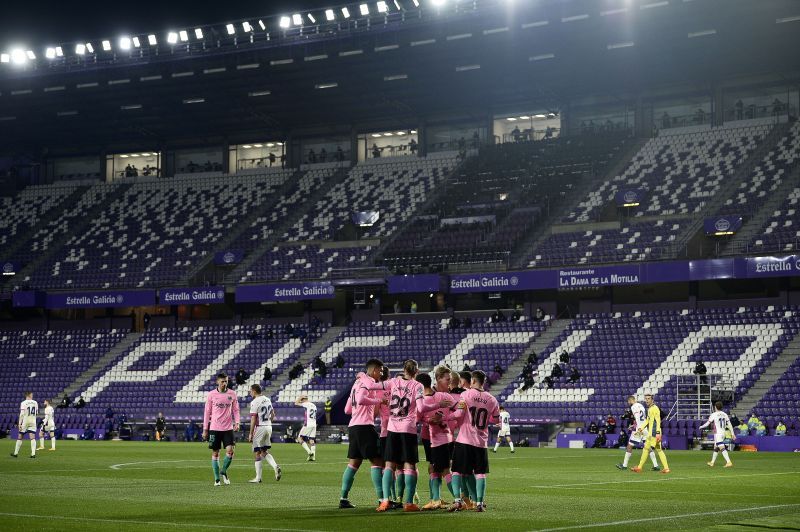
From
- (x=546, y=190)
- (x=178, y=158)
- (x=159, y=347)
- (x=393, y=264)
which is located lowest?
(x=159, y=347)

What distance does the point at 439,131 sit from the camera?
75.1 metres

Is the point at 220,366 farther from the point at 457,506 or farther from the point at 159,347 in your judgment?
the point at 457,506

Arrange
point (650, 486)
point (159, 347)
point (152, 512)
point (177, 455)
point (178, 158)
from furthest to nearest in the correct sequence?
1. point (178, 158)
2. point (159, 347)
3. point (177, 455)
4. point (650, 486)
5. point (152, 512)

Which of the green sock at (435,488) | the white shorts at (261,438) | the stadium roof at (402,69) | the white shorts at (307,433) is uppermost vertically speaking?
the stadium roof at (402,69)

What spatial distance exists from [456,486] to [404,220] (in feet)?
163

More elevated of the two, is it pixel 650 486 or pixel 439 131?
pixel 439 131

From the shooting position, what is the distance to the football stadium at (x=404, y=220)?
52594 millimetres

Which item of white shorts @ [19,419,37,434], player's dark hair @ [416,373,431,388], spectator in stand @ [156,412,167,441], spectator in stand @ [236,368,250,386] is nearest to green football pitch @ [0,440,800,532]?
player's dark hair @ [416,373,431,388]

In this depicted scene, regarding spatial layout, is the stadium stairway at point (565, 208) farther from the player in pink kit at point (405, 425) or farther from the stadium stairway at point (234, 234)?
the player in pink kit at point (405, 425)

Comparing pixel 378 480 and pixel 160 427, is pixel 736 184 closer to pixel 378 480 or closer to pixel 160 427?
pixel 160 427

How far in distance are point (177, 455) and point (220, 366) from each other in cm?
2190

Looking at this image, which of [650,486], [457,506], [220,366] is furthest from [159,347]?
[457,506]

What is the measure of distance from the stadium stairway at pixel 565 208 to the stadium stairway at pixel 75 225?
30.7 metres

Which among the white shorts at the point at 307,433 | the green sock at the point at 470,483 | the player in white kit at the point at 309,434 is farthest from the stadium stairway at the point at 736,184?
the green sock at the point at 470,483
